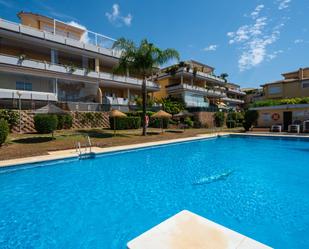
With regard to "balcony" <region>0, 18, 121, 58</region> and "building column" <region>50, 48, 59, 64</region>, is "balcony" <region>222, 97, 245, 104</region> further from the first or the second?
"building column" <region>50, 48, 59, 64</region>

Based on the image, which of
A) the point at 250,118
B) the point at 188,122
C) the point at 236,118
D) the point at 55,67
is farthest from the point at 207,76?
the point at 55,67

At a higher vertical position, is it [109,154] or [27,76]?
[27,76]

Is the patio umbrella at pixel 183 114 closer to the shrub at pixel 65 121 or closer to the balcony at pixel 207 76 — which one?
the balcony at pixel 207 76

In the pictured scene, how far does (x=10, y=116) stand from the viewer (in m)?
15.0

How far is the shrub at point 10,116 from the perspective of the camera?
14711 millimetres

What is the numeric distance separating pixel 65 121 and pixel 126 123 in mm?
6551

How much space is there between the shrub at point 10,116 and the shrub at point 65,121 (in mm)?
3299

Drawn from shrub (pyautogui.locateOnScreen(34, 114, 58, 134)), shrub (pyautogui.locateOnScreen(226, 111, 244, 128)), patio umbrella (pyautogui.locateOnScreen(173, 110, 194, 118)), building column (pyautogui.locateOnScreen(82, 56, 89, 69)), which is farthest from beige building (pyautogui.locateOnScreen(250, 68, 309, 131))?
shrub (pyautogui.locateOnScreen(34, 114, 58, 134))

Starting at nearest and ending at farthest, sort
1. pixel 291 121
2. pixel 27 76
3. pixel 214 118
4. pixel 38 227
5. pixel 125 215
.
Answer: pixel 38 227
pixel 125 215
pixel 27 76
pixel 291 121
pixel 214 118

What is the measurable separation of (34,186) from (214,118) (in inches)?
1186

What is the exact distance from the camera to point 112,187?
6.96m

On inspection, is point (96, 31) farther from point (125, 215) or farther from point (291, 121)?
point (291, 121)

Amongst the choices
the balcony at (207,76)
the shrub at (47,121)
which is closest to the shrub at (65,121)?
the shrub at (47,121)

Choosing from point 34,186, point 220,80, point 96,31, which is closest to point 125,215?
point 34,186
